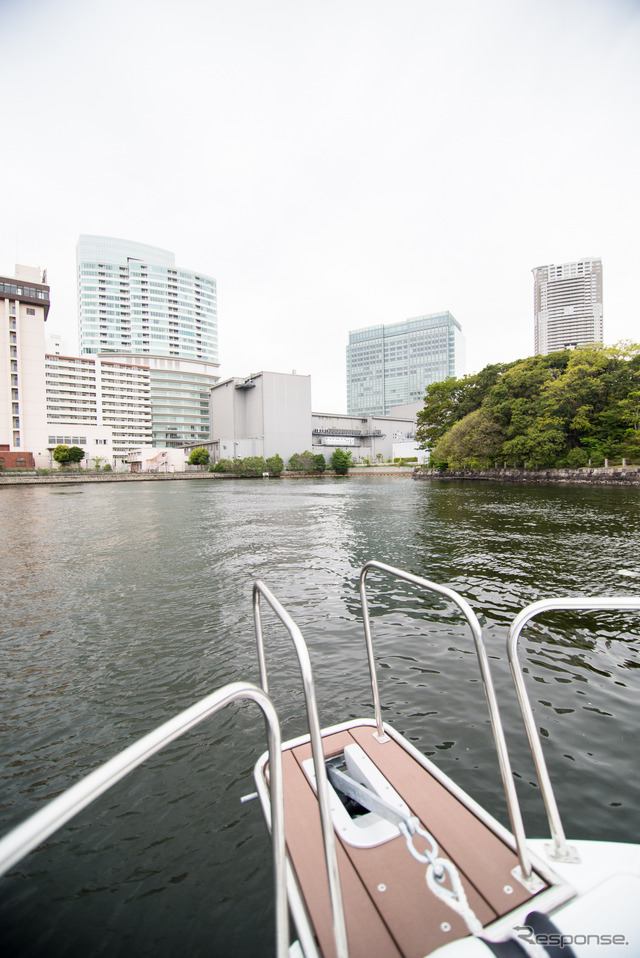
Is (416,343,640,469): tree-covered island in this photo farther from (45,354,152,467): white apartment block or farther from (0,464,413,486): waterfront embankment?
(45,354,152,467): white apartment block

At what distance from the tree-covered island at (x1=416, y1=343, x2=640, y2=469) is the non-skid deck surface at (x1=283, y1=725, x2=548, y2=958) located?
39.2 meters

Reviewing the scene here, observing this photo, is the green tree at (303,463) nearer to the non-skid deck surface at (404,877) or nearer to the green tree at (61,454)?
the green tree at (61,454)

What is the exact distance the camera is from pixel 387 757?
256 centimetres

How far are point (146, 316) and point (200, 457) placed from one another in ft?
180

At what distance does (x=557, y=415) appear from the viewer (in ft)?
123

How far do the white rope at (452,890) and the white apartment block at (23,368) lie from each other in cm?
7609

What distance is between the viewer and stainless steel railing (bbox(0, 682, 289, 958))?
80cm

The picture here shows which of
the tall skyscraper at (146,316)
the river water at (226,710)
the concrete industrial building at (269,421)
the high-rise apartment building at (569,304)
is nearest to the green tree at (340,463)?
the concrete industrial building at (269,421)

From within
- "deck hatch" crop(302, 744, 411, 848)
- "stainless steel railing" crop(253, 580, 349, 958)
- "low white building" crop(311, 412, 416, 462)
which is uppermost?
"low white building" crop(311, 412, 416, 462)

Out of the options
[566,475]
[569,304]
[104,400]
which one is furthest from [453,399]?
[569,304]

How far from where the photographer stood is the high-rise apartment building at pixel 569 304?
152 meters

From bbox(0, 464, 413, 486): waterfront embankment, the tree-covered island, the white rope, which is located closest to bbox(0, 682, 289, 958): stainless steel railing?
the white rope

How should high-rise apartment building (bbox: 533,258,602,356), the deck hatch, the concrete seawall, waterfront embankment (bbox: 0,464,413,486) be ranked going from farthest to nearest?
high-rise apartment building (bbox: 533,258,602,356)
waterfront embankment (bbox: 0,464,413,486)
the concrete seawall
the deck hatch

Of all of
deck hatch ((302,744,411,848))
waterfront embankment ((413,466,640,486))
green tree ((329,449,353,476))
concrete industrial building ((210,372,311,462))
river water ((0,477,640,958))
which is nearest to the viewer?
deck hatch ((302,744,411,848))
